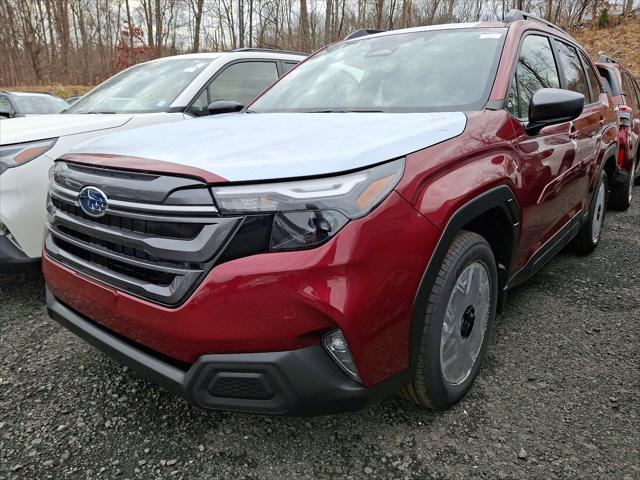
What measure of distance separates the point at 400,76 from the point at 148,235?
5.37 feet

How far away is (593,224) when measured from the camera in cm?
393

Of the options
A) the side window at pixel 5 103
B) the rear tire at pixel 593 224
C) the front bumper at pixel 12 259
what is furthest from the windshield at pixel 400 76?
the side window at pixel 5 103

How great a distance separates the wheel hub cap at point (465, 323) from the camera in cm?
188

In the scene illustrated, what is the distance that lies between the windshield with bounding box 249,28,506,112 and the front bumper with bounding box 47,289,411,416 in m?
1.32

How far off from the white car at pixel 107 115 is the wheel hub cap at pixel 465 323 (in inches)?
93.5

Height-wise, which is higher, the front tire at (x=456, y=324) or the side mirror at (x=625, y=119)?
the side mirror at (x=625, y=119)

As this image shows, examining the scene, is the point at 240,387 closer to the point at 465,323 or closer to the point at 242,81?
the point at 465,323

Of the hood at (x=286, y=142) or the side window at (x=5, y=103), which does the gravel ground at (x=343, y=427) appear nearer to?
the hood at (x=286, y=142)

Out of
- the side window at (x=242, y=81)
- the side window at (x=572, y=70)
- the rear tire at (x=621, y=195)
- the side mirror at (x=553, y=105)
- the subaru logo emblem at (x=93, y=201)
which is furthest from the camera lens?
the rear tire at (x=621, y=195)

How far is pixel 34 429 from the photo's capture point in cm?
194

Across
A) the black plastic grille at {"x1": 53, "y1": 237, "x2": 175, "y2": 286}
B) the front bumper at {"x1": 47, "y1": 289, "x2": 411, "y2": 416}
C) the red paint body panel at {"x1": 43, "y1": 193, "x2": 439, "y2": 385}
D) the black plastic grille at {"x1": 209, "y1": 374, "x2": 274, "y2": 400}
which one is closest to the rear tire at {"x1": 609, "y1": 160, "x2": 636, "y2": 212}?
the red paint body panel at {"x1": 43, "y1": 193, "x2": 439, "y2": 385}

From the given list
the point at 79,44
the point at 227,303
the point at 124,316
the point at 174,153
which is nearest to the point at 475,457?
the point at 227,303

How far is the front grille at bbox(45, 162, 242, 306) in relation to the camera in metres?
1.44

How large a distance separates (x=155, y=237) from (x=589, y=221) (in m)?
3.50
